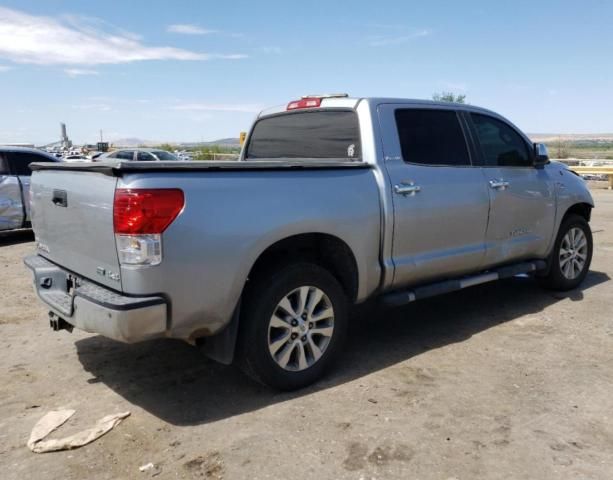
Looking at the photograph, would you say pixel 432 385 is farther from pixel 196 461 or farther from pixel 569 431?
pixel 196 461

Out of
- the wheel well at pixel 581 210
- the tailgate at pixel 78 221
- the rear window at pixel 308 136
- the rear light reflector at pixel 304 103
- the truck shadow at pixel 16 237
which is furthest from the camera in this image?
the truck shadow at pixel 16 237

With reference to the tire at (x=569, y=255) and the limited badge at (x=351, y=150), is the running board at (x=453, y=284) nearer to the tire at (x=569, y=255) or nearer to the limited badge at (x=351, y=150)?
the tire at (x=569, y=255)

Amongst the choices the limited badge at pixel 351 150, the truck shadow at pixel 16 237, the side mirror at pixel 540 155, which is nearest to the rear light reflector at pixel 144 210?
the limited badge at pixel 351 150

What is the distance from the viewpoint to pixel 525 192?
17.8ft

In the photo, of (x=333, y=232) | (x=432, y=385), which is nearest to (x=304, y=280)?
(x=333, y=232)

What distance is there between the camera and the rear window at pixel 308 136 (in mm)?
4508

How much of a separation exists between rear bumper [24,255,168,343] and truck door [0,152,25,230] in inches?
261

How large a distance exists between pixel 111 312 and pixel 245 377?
1308mm

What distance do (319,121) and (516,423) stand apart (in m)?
2.72

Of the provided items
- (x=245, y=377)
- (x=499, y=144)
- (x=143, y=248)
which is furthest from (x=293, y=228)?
(x=499, y=144)

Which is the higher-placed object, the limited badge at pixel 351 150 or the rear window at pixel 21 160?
the limited badge at pixel 351 150

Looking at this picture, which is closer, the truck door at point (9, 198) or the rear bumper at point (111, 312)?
the rear bumper at point (111, 312)

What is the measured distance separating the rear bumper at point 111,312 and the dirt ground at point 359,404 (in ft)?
1.96

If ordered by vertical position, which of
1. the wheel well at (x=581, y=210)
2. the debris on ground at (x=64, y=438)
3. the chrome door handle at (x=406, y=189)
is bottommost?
the debris on ground at (x=64, y=438)
